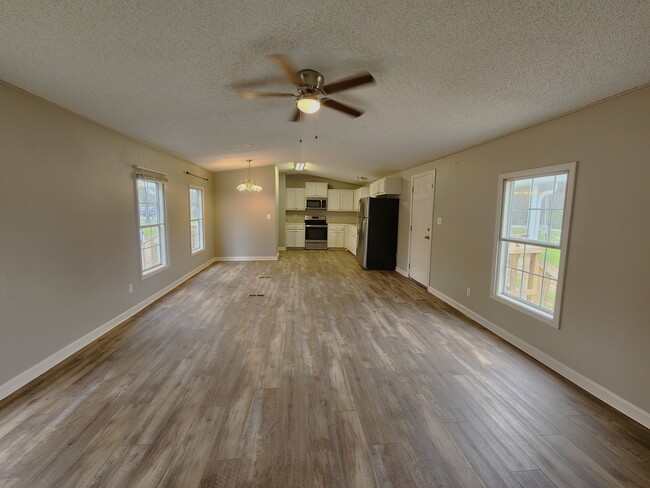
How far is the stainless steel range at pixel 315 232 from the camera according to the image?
944 centimetres

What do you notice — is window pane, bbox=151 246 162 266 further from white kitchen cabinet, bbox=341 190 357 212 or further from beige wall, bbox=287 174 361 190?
white kitchen cabinet, bbox=341 190 357 212

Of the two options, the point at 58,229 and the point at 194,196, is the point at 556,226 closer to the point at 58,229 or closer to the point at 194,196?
the point at 58,229

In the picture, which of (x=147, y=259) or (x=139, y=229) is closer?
(x=139, y=229)

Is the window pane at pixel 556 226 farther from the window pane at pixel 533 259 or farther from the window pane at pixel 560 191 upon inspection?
the window pane at pixel 533 259

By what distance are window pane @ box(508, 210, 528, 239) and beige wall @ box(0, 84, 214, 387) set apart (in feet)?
14.8

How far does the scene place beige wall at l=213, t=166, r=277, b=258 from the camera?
745 cm

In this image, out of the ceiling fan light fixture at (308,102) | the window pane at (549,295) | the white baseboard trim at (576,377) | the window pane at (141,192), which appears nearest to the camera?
the white baseboard trim at (576,377)

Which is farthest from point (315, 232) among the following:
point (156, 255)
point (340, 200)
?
point (156, 255)

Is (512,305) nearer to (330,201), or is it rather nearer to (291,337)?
(291,337)

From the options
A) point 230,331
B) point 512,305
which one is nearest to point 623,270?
point 512,305

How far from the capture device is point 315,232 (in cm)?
A: 946

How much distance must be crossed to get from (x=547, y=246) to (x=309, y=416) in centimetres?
261

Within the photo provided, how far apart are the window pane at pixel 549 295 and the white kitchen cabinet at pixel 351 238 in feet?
18.9

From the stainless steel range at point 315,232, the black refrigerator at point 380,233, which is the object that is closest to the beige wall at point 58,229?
the black refrigerator at point 380,233
